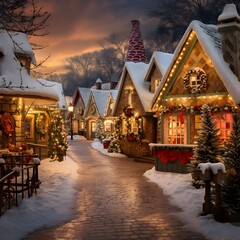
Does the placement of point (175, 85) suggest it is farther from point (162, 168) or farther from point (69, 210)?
point (69, 210)

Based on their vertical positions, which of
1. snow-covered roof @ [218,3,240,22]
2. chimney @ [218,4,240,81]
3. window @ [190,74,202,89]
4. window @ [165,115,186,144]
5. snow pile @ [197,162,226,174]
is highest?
snow-covered roof @ [218,3,240,22]

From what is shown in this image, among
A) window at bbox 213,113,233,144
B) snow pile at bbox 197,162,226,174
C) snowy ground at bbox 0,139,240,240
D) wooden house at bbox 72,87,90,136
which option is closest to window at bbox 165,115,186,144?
window at bbox 213,113,233,144

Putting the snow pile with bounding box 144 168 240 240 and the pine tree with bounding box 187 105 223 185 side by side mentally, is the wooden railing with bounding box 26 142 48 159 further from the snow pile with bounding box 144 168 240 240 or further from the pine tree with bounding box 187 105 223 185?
the pine tree with bounding box 187 105 223 185

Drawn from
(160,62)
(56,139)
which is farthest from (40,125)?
(160,62)

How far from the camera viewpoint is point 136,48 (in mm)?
28875

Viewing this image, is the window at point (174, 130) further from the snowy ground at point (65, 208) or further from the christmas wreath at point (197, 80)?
the snowy ground at point (65, 208)

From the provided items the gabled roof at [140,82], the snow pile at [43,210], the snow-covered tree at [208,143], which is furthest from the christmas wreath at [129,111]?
the snow-covered tree at [208,143]

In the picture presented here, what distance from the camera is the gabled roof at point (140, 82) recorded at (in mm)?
24594

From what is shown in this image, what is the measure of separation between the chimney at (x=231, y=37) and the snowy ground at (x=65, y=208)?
5048 mm

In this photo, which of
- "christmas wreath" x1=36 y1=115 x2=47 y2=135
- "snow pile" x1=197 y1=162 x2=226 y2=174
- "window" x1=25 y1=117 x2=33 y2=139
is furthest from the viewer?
"window" x1=25 y1=117 x2=33 y2=139

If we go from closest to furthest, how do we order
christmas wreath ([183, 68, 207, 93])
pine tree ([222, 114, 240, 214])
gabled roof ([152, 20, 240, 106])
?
pine tree ([222, 114, 240, 214])
gabled roof ([152, 20, 240, 106])
christmas wreath ([183, 68, 207, 93])

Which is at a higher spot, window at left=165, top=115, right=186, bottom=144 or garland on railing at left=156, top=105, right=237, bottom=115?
garland on railing at left=156, top=105, right=237, bottom=115

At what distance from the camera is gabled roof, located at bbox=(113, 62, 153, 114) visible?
2459 cm

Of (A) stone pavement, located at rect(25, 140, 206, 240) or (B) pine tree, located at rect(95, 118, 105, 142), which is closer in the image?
(A) stone pavement, located at rect(25, 140, 206, 240)
